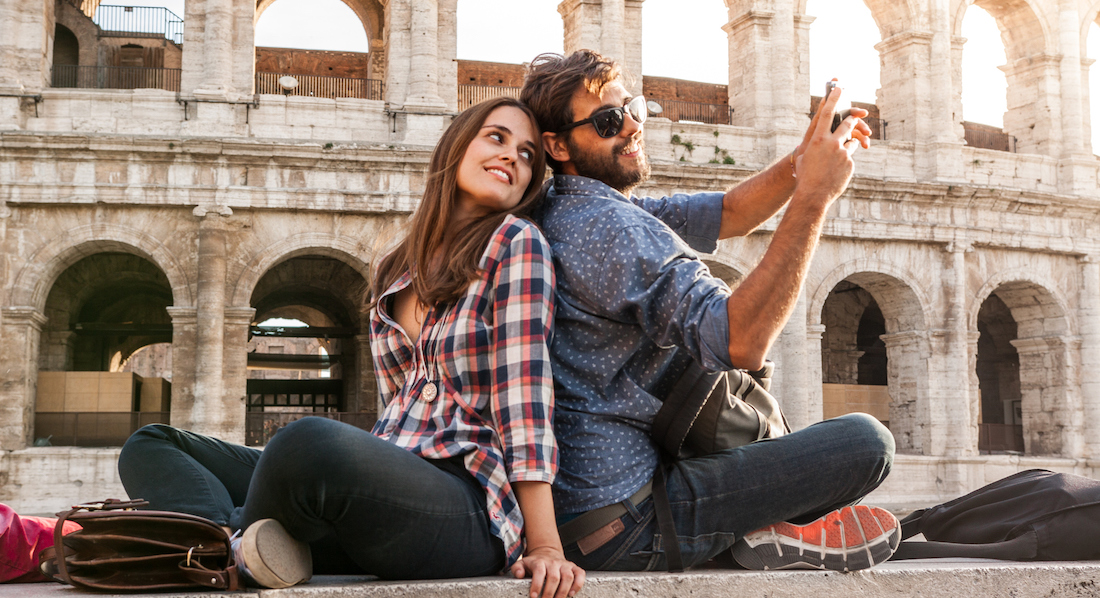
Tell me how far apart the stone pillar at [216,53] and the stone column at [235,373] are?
3.05 meters

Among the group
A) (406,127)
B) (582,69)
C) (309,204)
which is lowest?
(582,69)

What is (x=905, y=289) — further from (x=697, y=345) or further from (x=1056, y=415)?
(x=697, y=345)

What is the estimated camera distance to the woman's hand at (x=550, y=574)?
6.20 ft

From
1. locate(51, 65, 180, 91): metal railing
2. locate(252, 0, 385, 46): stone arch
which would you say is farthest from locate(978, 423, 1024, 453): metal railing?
locate(51, 65, 180, 91): metal railing

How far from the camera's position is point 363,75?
63.8ft

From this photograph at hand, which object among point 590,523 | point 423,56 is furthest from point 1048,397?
point 590,523

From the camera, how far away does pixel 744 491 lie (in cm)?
221

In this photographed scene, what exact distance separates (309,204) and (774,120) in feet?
24.6

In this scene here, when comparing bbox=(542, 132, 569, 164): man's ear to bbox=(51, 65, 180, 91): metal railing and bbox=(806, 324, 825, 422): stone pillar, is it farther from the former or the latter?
bbox=(51, 65, 180, 91): metal railing

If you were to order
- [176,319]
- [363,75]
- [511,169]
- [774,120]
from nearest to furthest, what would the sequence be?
[511,169] → [176,319] → [774,120] → [363,75]

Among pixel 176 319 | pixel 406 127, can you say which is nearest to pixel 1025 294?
pixel 406 127

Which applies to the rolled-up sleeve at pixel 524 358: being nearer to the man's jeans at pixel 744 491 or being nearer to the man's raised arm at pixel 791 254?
the man's jeans at pixel 744 491

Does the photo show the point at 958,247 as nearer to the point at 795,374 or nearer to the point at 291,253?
the point at 795,374

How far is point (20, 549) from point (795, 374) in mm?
13421
